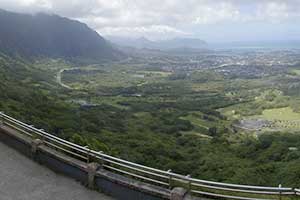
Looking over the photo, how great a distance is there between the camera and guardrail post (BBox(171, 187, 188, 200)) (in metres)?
7.39

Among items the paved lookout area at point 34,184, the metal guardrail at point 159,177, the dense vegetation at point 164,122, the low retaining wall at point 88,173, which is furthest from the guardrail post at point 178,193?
the dense vegetation at point 164,122

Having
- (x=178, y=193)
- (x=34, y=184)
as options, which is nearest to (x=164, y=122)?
(x=34, y=184)

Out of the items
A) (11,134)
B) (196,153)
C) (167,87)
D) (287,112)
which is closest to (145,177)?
(11,134)

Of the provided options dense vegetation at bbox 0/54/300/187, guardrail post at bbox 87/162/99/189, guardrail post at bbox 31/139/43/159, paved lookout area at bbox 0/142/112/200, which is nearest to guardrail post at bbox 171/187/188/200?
paved lookout area at bbox 0/142/112/200

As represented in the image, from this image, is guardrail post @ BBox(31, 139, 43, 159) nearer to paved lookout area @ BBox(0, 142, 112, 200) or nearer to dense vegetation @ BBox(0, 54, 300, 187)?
paved lookout area @ BBox(0, 142, 112, 200)

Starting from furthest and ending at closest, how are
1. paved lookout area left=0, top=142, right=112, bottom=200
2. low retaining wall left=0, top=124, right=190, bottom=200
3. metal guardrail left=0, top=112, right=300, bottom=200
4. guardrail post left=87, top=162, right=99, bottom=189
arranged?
guardrail post left=87, top=162, right=99, bottom=189
paved lookout area left=0, top=142, right=112, bottom=200
low retaining wall left=0, top=124, right=190, bottom=200
metal guardrail left=0, top=112, right=300, bottom=200

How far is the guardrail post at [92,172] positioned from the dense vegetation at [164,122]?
51.4ft

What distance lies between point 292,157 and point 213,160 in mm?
9218

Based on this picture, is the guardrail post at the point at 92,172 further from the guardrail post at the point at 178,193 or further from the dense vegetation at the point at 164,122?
the dense vegetation at the point at 164,122

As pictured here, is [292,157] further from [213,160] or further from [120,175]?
[120,175]

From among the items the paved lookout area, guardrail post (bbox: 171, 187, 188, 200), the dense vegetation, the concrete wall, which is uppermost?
guardrail post (bbox: 171, 187, 188, 200)

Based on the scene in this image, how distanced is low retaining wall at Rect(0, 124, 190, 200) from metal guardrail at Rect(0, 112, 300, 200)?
0.16m

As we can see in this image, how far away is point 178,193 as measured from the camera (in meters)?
7.40

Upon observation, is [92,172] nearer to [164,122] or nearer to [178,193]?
[178,193]
